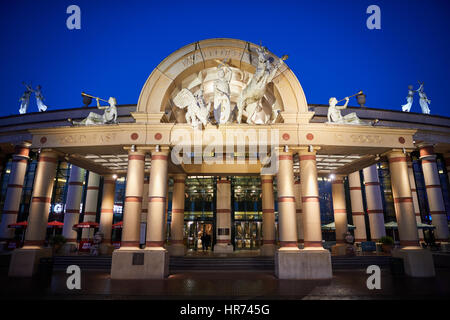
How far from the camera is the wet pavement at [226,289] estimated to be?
7969 mm

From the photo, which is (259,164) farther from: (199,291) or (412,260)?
(199,291)

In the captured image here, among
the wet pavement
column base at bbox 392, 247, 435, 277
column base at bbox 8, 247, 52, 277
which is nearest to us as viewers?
the wet pavement

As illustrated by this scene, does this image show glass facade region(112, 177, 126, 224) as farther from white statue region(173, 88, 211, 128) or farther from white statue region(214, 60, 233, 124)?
white statue region(214, 60, 233, 124)

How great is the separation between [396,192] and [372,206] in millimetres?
Answer: 10022

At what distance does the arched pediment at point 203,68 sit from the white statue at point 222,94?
2.70 feet

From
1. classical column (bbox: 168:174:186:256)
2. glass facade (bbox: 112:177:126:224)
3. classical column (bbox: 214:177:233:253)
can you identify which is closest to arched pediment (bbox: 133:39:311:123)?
classical column (bbox: 168:174:186:256)

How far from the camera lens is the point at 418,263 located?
1199 centimetres

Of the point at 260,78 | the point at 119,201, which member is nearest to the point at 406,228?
the point at 260,78

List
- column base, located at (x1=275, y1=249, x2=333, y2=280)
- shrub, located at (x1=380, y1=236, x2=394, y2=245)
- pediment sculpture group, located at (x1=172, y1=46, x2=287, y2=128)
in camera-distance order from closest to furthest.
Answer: column base, located at (x1=275, y1=249, x2=333, y2=280)
pediment sculpture group, located at (x1=172, y1=46, x2=287, y2=128)
shrub, located at (x1=380, y1=236, x2=394, y2=245)

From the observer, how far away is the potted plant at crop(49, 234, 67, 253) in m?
20.0

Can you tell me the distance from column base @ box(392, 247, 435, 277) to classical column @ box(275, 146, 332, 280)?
4.02 metres

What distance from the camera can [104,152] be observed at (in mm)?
13766

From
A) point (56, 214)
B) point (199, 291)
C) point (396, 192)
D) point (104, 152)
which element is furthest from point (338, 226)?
point (56, 214)

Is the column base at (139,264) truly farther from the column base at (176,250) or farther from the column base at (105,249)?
the column base at (105,249)
